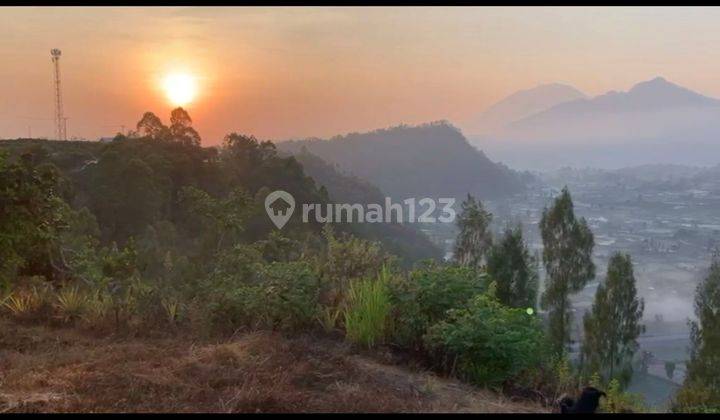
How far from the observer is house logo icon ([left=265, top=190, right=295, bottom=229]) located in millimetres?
21925

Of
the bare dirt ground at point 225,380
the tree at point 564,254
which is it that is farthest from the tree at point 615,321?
the bare dirt ground at point 225,380

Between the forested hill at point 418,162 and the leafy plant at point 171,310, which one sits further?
the forested hill at point 418,162

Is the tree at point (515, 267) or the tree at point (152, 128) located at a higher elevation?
the tree at point (152, 128)

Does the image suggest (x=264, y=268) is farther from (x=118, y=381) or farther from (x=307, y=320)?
(x=118, y=381)

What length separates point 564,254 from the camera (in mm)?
22062

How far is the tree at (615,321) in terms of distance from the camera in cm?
2086

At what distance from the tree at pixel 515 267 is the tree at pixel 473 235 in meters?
1.93

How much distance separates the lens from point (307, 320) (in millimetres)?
4250

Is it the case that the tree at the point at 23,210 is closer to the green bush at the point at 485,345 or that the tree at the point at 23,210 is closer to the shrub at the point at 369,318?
the shrub at the point at 369,318

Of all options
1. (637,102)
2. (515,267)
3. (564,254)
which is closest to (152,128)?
(515,267)

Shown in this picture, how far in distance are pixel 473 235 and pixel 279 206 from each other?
799cm

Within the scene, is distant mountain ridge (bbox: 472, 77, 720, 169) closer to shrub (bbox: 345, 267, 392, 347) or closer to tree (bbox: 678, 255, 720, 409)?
tree (bbox: 678, 255, 720, 409)

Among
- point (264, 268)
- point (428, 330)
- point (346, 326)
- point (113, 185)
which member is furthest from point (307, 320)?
point (113, 185)

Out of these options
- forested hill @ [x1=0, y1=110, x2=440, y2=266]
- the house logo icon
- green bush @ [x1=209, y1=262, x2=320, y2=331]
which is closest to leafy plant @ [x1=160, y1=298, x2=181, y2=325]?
green bush @ [x1=209, y1=262, x2=320, y2=331]
